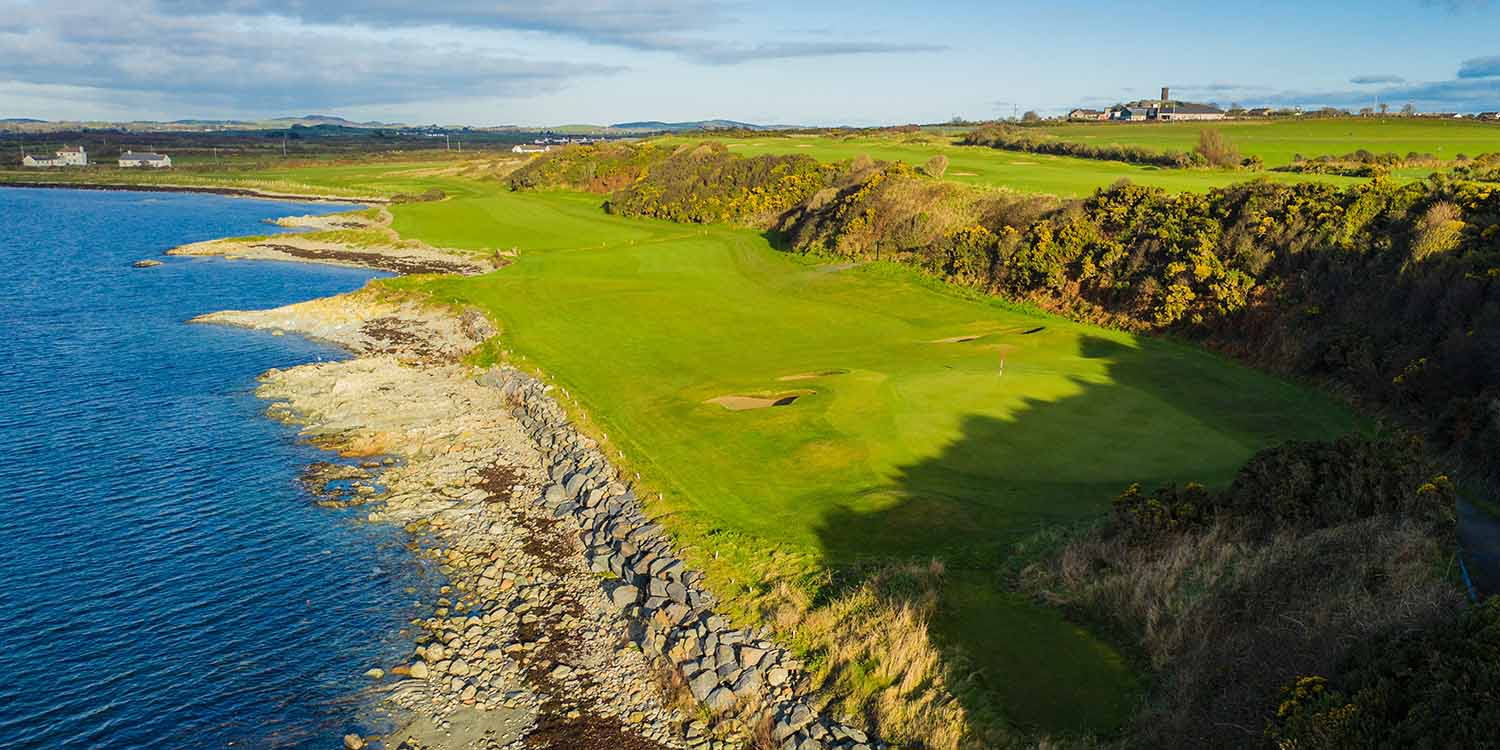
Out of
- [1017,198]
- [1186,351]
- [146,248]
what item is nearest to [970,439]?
[1186,351]

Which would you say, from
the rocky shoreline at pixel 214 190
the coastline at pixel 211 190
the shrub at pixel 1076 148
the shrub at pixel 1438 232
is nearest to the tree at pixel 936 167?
the shrub at pixel 1076 148

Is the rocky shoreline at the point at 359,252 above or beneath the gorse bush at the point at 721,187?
beneath

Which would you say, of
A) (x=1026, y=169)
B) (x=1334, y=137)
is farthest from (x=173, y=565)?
(x=1334, y=137)

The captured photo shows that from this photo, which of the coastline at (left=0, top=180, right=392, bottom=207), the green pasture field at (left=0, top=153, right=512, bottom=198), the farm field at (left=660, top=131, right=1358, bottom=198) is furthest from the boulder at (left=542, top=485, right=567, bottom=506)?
the green pasture field at (left=0, top=153, right=512, bottom=198)

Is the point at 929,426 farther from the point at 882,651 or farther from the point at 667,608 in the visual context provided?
the point at 882,651

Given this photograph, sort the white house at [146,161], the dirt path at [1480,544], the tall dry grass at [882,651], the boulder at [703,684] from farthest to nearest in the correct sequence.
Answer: the white house at [146,161] → the boulder at [703,684] → the dirt path at [1480,544] → the tall dry grass at [882,651]

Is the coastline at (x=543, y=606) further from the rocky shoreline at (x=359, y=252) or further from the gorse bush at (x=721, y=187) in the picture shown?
the gorse bush at (x=721, y=187)

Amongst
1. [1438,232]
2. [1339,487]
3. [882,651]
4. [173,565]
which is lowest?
[173,565]
